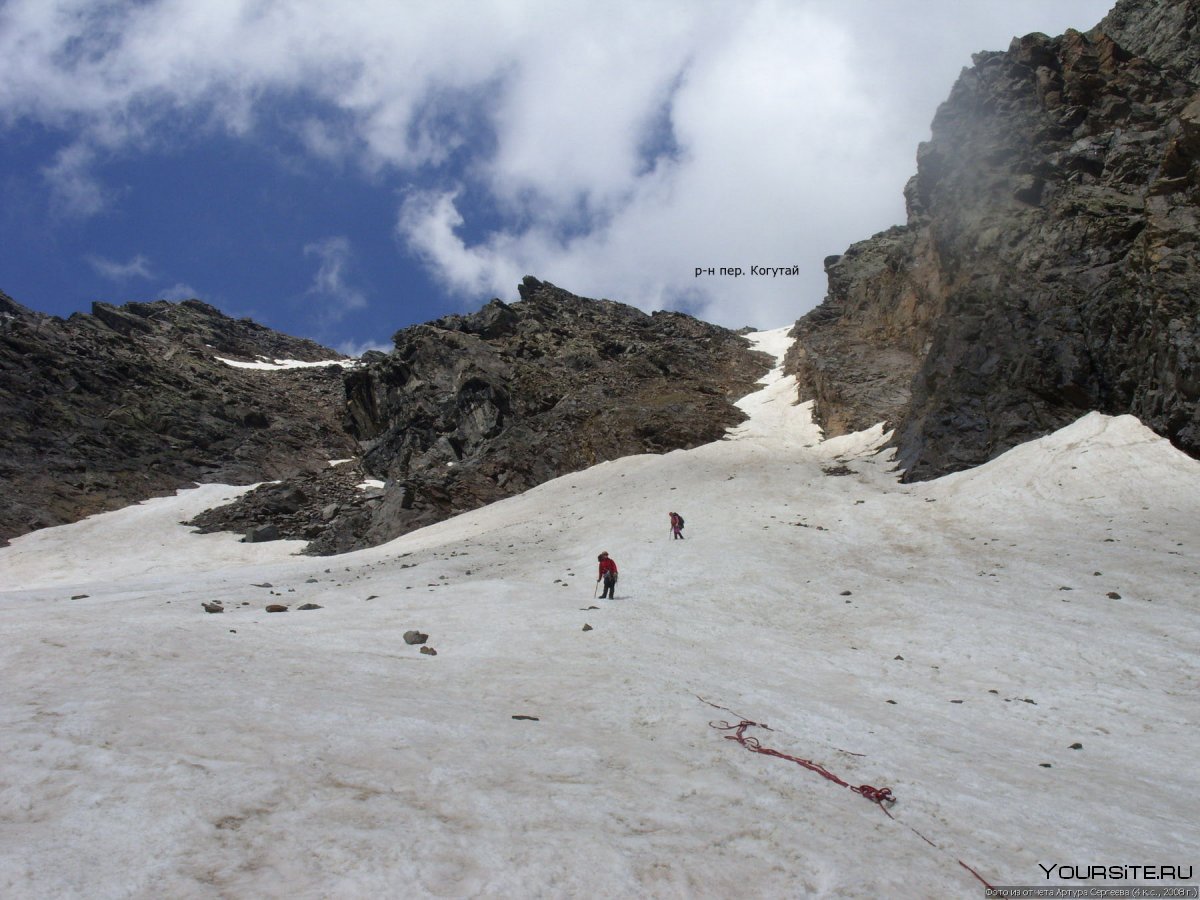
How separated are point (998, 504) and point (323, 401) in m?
77.4

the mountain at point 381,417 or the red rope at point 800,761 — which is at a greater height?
the mountain at point 381,417

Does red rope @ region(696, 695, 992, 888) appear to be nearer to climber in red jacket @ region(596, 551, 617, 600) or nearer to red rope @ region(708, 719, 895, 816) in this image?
red rope @ region(708, 719, 895, 816)

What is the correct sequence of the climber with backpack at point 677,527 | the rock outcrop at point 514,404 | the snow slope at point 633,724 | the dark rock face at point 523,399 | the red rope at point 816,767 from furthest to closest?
the rock outcrop at point 514,404, the dark rock face at point 523,399, the climber with backpack at point 677,527, the red rope at point 816,767, the snow slope at point 633,724

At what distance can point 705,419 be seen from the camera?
47594mm

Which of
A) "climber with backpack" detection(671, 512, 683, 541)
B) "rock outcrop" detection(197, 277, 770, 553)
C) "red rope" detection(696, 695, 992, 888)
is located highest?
"rock outcrop" detection(197, 277, 770, 553)

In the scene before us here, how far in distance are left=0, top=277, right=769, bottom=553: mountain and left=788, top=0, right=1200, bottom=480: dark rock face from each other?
14.0 meters

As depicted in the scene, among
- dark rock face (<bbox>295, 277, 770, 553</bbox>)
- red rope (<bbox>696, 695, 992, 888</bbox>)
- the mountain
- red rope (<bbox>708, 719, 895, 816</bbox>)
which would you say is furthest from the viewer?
the mountain

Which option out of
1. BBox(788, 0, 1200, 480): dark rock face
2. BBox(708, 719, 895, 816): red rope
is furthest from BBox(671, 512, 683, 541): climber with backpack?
BBox(708, 719, 895, 816): red rope

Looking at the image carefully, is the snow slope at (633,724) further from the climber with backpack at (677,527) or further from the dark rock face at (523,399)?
the dark rock face at (523,399)

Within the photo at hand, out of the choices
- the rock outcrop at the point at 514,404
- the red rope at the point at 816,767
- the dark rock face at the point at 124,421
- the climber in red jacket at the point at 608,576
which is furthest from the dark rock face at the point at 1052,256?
the dark rock face at the point at 124,421

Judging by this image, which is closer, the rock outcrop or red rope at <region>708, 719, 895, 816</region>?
red rope at <region>708, 719, 895, 816</region>

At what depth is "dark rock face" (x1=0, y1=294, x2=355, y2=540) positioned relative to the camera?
2060 inches

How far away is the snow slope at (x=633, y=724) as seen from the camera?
18.4ft

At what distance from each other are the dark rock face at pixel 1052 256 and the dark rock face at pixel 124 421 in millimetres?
47182
